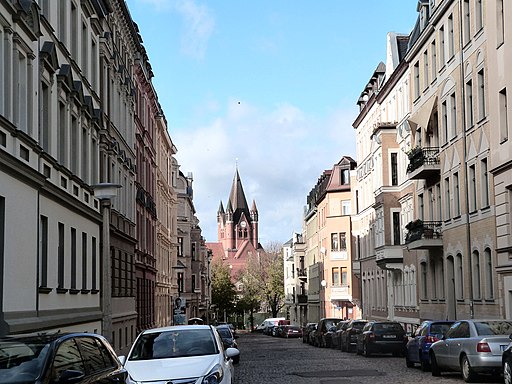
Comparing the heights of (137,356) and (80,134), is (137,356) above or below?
below

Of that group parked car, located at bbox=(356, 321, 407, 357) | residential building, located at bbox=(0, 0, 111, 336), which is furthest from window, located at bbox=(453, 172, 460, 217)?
residential building, located at bbox=(0, 0, 111, 336)

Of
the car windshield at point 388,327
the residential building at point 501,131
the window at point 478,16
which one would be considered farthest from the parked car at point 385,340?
the window at point 478,16

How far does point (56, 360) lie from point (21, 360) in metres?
0.37

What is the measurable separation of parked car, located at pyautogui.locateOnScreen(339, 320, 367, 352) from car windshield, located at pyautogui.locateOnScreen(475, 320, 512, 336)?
1863 cm

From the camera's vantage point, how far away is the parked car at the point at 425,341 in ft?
84.6

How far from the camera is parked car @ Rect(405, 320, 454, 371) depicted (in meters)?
25.8

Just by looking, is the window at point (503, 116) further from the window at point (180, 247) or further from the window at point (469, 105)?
the window at point (180, 247)

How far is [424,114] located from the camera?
41094 mm

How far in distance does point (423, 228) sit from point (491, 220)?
8.25 meters

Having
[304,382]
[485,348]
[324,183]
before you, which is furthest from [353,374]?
[324,183]

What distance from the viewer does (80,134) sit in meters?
26.2

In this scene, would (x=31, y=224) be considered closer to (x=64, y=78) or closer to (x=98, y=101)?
(x=64, y=78)

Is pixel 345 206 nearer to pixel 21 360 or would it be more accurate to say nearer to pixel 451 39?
pixel 451 39

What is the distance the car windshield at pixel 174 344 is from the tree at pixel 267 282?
117704mm
